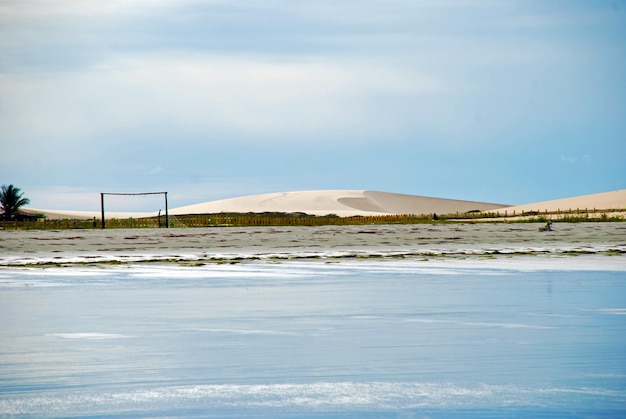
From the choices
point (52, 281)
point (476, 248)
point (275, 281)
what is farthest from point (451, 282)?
point (476, 248)

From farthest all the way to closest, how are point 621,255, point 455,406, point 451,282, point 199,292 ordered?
1. point 621,255
2. point 451,282
3. point 199,292
4. point 455,406

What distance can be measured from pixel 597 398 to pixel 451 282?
862cm

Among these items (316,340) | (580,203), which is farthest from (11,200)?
(316,340)

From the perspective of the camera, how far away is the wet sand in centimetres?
2353

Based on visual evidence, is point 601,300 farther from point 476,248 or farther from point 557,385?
point 476,248

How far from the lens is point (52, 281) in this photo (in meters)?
15.8

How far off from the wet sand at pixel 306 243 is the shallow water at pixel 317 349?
28.9 feet

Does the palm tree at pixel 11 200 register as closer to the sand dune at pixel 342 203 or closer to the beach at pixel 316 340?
the sand dune at pixel 342 203

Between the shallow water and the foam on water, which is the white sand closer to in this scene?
the shallow water

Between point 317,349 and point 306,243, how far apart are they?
20.1 m

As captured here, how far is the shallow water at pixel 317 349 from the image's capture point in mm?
6047

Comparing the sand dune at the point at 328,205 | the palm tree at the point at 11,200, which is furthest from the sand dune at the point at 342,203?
the palm tree at the point at 11,200

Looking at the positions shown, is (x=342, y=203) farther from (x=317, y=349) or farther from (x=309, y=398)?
(x=309, y=398)

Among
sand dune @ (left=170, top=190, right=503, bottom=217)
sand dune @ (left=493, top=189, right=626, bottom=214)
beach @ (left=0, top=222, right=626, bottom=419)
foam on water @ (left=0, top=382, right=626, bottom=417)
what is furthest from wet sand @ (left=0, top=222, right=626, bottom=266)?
sand dune @ (left=170, top=190, right=503, bottom=217)
